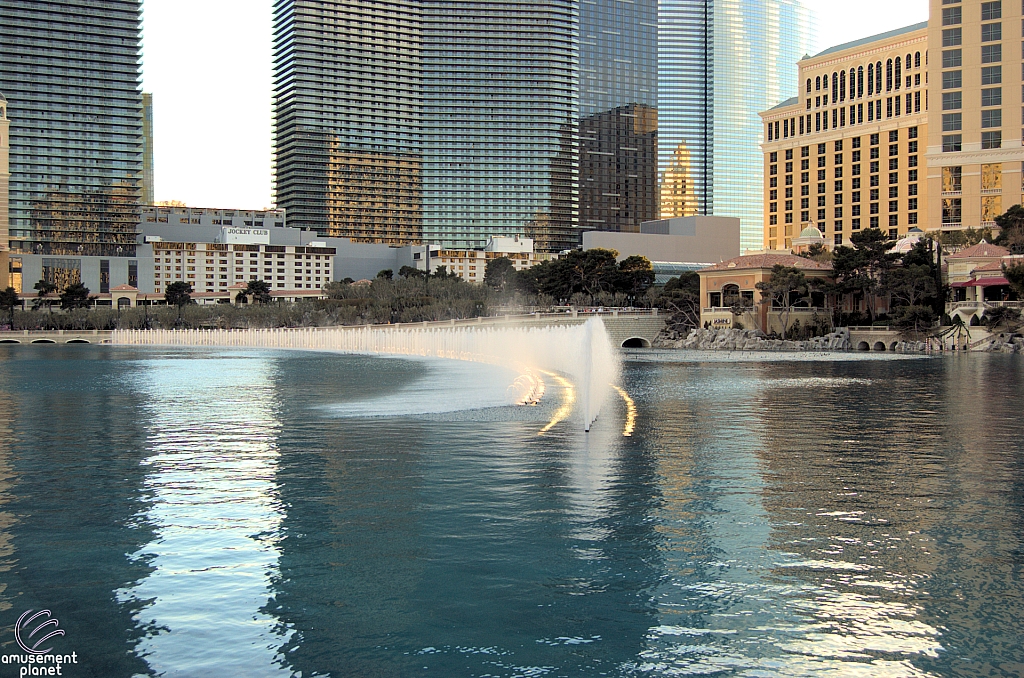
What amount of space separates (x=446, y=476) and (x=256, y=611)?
23.6 feet

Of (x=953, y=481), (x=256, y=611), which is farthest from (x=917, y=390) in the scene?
(x=256, y=611)

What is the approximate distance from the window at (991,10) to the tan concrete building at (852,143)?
2790 cm

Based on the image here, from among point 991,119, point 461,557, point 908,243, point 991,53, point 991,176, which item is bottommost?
point 461,557

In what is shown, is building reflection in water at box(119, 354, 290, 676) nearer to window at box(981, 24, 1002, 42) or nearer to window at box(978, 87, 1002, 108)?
window at box(978, 87, 1002, 108)

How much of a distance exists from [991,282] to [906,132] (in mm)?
58016

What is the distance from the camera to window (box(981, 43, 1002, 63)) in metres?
95.7

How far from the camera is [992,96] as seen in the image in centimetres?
9625

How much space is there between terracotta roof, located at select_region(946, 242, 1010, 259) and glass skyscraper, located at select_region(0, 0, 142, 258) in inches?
6270

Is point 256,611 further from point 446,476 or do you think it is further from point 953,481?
point 953,481

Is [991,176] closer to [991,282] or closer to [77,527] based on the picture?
[991,282]

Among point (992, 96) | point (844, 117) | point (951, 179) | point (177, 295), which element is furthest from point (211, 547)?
point (177, 295)

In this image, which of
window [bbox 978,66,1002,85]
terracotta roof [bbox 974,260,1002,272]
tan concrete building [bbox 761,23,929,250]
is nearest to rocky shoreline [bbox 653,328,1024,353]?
terracotta roof [bbox 974,260,1002,272]

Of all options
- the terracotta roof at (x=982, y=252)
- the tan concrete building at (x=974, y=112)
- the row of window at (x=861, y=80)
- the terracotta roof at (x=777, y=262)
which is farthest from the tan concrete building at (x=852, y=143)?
the terracotta roof at (x=982, y=252)

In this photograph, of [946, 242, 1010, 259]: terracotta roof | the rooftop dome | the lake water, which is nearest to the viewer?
the lake water
